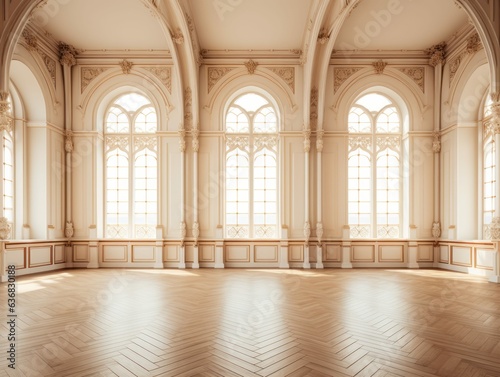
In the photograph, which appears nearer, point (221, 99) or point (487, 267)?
point (487, 267)

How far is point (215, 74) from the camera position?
403 inches

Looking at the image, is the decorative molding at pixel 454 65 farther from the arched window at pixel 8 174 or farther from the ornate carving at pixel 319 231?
the arched window at pixel 8 174

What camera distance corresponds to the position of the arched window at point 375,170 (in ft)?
33.7

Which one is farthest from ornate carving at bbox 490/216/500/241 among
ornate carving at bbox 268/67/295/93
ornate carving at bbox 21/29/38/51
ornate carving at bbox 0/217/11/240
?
ornate carving at bbox 21/29/38/51

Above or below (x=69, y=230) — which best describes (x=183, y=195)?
above

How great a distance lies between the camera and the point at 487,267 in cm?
831

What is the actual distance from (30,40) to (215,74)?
485cm

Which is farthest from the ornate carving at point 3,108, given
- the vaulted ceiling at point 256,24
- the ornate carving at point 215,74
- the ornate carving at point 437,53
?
the ornate carving at point 437,53

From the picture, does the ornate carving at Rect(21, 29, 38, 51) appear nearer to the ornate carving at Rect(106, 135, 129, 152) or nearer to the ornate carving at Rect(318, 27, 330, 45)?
the ornate carving at Rect(106, 135, 129, 152)

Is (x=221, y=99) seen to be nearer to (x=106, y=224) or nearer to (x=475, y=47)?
(x=106, y=224)

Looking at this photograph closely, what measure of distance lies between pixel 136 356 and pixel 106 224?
785 centimetres

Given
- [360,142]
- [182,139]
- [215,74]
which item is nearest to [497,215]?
[360,142]

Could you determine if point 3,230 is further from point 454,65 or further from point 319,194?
point 454,65

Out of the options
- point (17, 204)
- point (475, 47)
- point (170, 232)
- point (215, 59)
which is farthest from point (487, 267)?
point (17, 204)
